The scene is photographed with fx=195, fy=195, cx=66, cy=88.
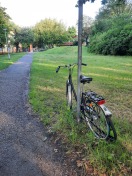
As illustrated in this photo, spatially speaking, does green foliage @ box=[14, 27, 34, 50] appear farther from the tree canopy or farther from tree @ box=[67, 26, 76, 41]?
tree @ box=[67, 26, 76, 41]

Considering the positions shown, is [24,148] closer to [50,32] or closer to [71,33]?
[50,32]

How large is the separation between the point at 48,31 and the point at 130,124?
6129 centimetres

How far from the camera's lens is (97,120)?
10.4ft

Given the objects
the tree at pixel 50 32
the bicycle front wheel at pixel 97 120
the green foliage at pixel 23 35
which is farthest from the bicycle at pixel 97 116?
the tree at pixel 50 32

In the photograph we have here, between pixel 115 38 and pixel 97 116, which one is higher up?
pixel 115 38

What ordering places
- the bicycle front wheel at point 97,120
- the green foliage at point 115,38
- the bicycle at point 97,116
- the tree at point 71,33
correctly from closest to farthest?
1. the bicycle at point 97,116
2. the bicycle front wheel at point 97,120
3. the green foliage at point 115,38
4. the tree at point 71,33

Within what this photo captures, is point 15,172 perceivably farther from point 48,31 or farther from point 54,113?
point 48,31

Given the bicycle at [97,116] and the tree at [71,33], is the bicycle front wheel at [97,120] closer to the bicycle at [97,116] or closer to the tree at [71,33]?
the bicycle at [97,116]

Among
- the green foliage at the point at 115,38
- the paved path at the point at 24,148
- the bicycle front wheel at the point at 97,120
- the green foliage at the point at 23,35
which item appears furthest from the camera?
the green foliage at the point at 23,35

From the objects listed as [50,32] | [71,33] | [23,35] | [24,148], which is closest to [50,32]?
Answer: [50,32]

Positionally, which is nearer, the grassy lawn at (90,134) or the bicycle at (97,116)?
the grassy lawn at (90,134)

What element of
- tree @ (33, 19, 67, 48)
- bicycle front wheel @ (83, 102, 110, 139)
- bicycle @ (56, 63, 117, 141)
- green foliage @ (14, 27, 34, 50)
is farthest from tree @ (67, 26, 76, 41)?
bicycle front wheel @ (83, 102, 110, 139)

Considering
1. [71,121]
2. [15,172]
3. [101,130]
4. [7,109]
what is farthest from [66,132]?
[7,109]

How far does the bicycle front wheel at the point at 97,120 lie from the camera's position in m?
3.00
